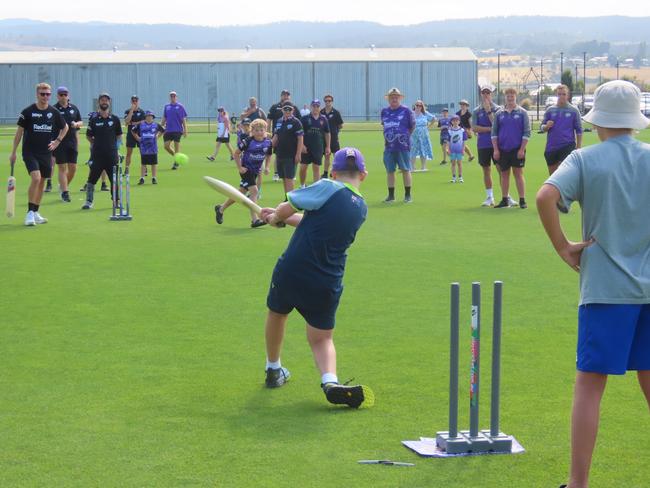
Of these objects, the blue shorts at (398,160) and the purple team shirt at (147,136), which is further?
the purple team shirt at (147,136)

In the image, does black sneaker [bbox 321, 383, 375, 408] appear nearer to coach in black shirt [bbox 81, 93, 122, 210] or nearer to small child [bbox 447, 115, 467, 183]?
coach in black shirt [bbox 81, 93, 122, 210]

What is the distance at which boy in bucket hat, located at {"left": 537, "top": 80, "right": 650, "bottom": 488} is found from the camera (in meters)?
5.14

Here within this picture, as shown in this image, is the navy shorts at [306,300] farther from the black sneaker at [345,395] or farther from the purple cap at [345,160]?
→ the purple cap at [345,160]

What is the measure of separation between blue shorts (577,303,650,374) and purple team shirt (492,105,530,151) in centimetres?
1354

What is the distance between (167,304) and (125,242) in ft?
15.7

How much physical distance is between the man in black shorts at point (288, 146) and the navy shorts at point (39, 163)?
4.43 meters

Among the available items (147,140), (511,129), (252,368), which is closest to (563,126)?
(511,129)

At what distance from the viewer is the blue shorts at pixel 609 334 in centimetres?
514

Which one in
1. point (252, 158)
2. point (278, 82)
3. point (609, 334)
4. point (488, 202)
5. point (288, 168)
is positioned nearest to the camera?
point (609, 334)

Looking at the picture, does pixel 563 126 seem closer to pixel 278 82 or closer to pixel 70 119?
pixel 70 119

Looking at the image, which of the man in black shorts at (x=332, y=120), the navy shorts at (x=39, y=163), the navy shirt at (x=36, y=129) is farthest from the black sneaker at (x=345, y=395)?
the man in black shorts at (x=332, y=120)

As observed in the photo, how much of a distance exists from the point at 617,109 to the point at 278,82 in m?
66.0

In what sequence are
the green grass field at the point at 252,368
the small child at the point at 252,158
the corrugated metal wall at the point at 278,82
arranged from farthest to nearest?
the corrugated metal wall at the point at 278,82 → the small child at the point at 252,158 → the green grass field at the point at 252,368

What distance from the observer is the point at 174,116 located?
29594 mm
